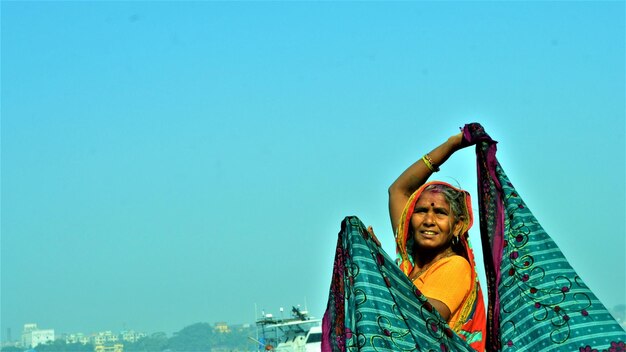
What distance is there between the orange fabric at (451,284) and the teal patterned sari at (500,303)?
0.16 m

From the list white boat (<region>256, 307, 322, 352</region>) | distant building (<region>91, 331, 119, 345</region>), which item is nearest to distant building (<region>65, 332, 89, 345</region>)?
distant building (<region>91, 331, 119, 345</region>)

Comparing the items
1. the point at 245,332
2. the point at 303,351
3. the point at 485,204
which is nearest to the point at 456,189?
the point at 485,204

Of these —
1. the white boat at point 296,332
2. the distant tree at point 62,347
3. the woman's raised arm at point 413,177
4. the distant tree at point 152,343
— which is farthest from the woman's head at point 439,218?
the distant tree at point 152,343

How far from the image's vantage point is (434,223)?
16.5 feet

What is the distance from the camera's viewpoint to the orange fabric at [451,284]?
15.7ft

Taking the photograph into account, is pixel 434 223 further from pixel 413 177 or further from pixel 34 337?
pixel 34 337

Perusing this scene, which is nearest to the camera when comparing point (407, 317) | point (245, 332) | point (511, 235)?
point (407, 317)

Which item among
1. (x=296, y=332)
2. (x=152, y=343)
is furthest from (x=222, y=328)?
(x=296, y=332)

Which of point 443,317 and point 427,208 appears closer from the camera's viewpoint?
point 443,317

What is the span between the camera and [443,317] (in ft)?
15.5

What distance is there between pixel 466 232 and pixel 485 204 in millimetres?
153

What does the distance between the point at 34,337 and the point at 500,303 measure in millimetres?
167473

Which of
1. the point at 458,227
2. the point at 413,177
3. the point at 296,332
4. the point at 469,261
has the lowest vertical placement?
the point at 469,261

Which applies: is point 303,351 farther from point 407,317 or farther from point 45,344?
point 45,344
